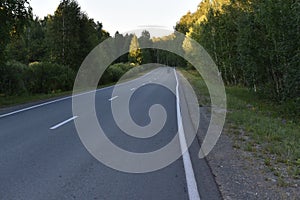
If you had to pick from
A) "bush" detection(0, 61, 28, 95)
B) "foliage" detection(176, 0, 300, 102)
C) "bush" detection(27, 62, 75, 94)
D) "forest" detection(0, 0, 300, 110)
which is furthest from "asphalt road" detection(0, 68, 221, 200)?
"bush" detection(27, 62, 75, 94)

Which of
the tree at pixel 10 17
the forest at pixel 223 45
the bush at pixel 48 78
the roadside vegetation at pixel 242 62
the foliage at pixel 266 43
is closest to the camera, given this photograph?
the roadside vegetation at pixel 242 62

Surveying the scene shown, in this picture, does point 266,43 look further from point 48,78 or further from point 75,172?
point 48,78

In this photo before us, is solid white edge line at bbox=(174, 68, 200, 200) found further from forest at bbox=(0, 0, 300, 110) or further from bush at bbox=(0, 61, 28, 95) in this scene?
bush at bbox=(0, 61, 28, 95)

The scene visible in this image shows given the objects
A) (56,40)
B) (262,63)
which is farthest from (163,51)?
(262,63)

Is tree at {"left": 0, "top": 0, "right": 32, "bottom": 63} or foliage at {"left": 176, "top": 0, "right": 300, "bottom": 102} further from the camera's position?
tree at {"left": 0, "top": 0, "right": 32, "bottom": 63}

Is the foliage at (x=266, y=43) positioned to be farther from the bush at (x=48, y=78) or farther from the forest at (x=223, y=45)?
the bush at (x=48, y=78)

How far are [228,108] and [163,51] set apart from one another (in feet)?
453

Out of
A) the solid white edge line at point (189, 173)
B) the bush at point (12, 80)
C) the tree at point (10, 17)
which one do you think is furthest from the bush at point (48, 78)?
the solid white edge line at point (189, 173)

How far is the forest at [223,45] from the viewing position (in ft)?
46.8

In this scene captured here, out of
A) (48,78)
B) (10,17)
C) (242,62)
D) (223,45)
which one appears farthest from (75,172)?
(223,45)

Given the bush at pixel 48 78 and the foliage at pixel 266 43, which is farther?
the bush at pixel 48 78

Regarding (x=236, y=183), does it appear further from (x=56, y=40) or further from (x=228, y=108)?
(x=56, y=40)

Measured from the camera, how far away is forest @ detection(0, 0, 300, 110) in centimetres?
1427

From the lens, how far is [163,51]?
5901 inches
